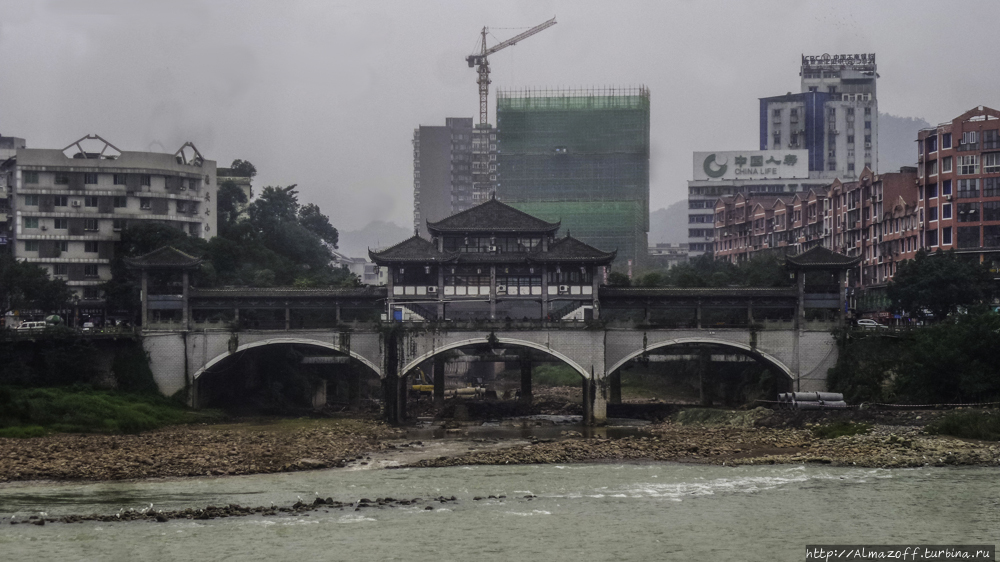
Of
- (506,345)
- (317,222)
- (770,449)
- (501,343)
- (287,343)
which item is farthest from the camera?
(317,222)

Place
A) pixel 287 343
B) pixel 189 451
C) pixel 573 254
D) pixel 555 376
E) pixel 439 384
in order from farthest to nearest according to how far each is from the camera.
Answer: pixel 555 376 → pixel 439 384 → pixel 573 254 → pixel 287 343 → pixel 189 451

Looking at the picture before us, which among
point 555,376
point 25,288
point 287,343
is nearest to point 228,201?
point 555,376

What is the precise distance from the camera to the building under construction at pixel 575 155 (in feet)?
456

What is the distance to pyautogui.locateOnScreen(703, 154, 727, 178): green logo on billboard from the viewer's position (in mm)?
151125

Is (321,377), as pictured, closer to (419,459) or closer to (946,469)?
(419,459)

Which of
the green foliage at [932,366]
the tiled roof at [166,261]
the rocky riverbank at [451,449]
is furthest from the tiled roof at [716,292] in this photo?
the tiled roof at [166,261]

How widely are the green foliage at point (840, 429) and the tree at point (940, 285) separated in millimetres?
21882

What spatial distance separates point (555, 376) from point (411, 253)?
36.0m

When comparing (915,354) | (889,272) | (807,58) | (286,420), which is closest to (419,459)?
(286,420)

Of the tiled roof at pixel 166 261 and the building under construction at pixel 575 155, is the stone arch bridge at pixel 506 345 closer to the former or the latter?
the tiled roof at pixel 166 261

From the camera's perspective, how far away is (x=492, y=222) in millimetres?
74688

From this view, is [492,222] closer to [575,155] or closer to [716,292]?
[716,292]

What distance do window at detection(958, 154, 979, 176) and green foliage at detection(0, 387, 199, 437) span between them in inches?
2351

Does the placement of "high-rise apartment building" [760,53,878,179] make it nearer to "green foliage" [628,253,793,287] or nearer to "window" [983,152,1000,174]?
"green foliage" [628,253,793,287]
